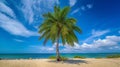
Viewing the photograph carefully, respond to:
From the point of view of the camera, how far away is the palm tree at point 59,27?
83.3ft

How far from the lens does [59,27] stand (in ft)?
85.5

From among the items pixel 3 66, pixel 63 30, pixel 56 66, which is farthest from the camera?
pixel 63 30

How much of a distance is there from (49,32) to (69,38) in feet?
9.29

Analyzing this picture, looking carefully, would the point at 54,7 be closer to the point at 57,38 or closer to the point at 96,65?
the point at 57,38

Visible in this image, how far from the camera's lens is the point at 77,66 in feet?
72.6

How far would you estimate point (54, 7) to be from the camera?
1038 inches

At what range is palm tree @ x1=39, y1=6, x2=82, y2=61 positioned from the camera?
83.3 ft

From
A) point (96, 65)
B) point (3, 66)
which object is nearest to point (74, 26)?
point (96, 65)

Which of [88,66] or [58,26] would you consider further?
[58,26]

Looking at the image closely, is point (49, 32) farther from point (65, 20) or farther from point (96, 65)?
point (96, 65)

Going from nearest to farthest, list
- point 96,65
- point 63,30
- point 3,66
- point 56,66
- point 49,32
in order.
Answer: point 3,66 < point 56,66 < point 96,65 < point 63,30 < point 49,32

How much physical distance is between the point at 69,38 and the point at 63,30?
2.18 m

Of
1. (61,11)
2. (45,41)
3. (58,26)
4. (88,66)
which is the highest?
(61,11)

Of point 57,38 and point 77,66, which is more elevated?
point 57,38
